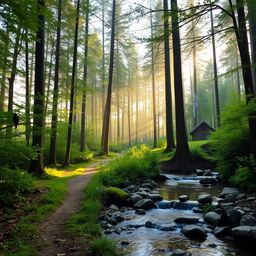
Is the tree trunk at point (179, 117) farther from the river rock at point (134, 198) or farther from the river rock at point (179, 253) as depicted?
the river rock at point (179, 253)

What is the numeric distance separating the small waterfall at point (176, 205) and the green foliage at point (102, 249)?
11.8 feet

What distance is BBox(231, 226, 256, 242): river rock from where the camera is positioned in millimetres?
4586

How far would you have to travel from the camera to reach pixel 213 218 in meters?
5.77

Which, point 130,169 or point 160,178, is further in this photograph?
point 160,178

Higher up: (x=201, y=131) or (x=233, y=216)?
(x=201, y=131)

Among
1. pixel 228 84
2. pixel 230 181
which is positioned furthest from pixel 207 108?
pixel 230 181

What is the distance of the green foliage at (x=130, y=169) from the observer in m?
9.70

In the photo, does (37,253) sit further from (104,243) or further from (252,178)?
(252,178)

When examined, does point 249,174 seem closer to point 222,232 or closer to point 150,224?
point 222,232

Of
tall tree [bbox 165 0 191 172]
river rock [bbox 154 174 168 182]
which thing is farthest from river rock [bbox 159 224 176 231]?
tall tree [bbox 165 0 191 172]

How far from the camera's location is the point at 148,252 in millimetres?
4414

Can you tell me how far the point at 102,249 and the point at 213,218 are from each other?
3194 millimetres

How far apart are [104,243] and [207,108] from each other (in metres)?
42.2

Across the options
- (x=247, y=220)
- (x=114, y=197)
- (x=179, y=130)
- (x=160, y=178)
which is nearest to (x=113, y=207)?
(x=114, y=197)
